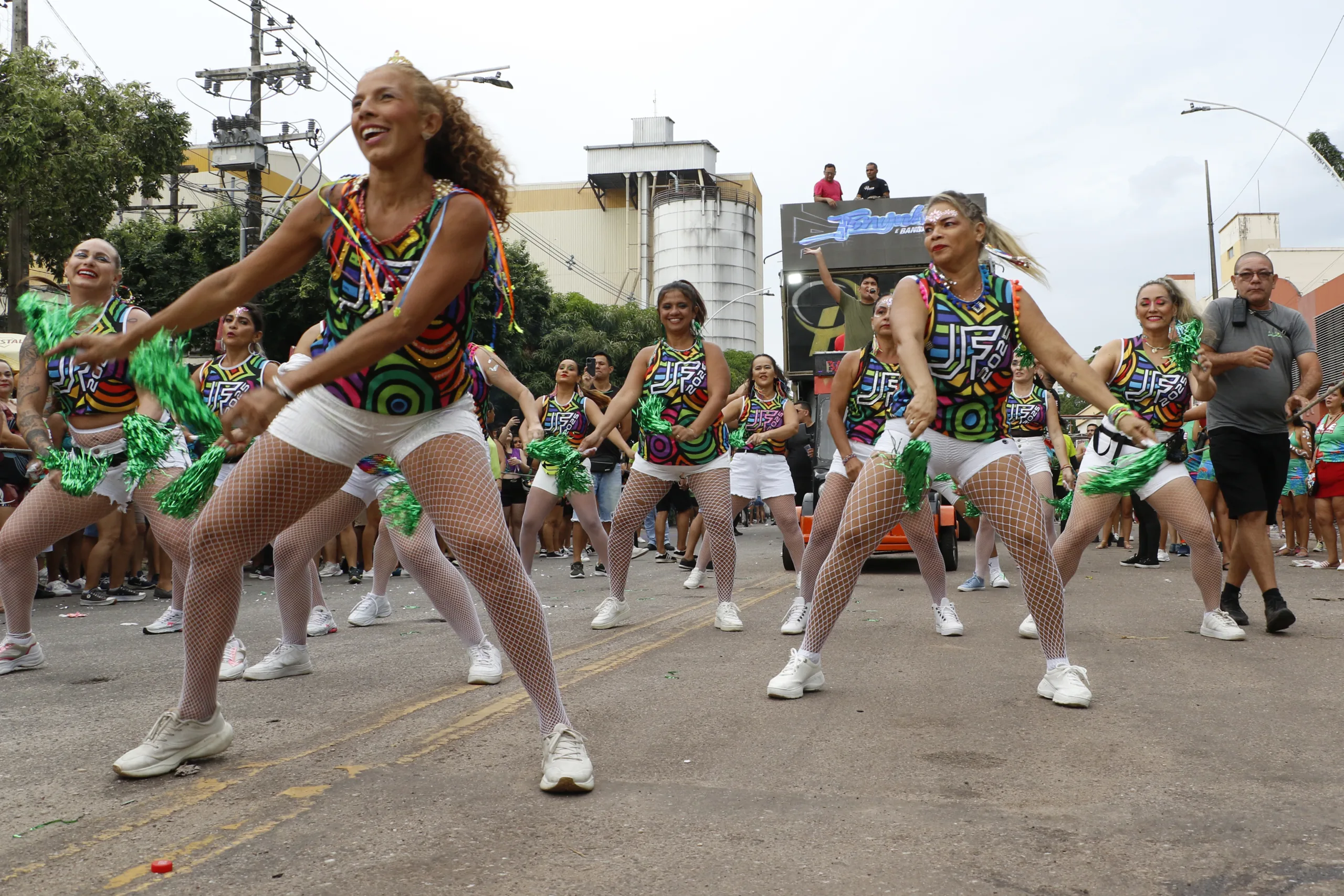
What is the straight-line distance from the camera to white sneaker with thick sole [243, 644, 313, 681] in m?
5.73

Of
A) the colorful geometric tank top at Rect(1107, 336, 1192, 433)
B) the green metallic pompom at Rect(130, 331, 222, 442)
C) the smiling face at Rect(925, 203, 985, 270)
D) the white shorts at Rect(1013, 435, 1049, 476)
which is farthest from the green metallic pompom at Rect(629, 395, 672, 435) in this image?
the white shorts at Rect(1013, 435, 1049, 476)

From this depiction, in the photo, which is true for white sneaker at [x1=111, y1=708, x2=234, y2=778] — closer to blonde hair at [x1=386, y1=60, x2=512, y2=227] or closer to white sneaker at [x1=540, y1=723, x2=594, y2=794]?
white sneaker at [x1=540, y1=723, x2=594, y2=794]

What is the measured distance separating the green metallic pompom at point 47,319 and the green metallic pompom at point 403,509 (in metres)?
1.80

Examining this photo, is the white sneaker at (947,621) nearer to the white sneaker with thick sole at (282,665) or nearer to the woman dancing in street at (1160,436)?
the woman dancing in street at (1160,436)

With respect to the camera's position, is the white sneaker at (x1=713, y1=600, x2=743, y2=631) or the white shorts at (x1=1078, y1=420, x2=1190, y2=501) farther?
the white sneaker at (x1=713, y1=600, x2=743, y2=631)

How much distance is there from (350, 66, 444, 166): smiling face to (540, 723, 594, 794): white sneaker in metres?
1.83

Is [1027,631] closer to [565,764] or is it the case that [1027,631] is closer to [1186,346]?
[1186,346]

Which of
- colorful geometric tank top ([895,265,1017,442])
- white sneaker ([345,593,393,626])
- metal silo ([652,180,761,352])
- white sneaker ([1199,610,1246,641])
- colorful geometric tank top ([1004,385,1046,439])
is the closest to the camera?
colorful geometric tank top ([895,265,1017,442])

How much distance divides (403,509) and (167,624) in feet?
13.4

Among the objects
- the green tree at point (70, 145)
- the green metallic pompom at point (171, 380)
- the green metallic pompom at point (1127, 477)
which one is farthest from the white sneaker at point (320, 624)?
the green tree at point (70, 145)

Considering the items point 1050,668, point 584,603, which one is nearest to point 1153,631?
point 1050,668

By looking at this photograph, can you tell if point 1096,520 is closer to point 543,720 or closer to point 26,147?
point 543,720

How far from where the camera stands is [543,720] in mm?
3746

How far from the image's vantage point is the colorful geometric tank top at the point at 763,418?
9.92 m
